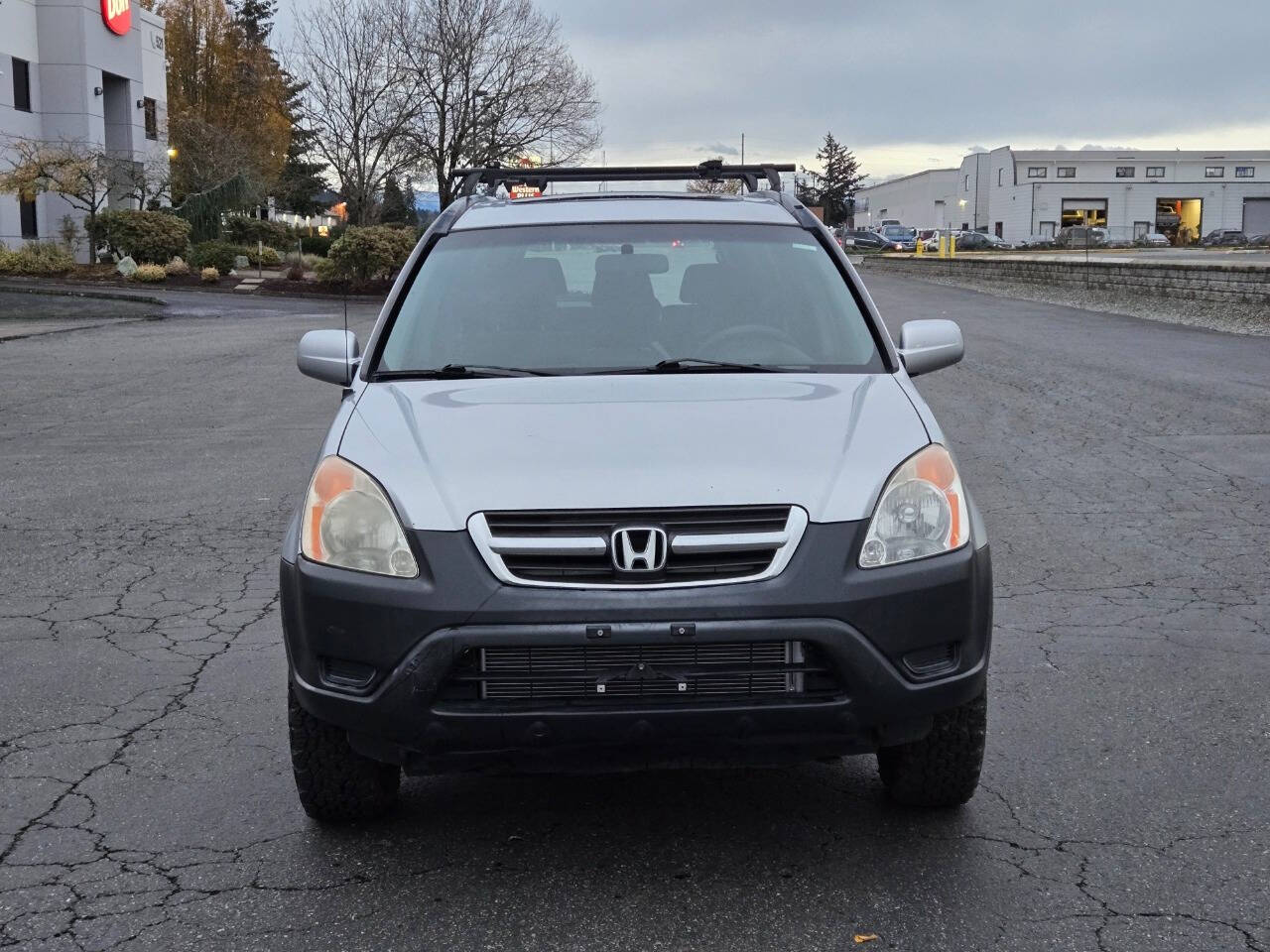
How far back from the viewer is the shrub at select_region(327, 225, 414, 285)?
35219 mm

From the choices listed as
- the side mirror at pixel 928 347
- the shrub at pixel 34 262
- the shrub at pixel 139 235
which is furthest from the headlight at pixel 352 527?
the shrub at pixel 139 235

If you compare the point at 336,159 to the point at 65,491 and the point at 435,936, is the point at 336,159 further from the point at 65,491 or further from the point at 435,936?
the point at 435,936

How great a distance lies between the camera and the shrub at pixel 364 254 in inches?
1387

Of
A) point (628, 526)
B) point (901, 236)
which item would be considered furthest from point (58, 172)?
point (901, 236)

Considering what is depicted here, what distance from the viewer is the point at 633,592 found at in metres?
3.28

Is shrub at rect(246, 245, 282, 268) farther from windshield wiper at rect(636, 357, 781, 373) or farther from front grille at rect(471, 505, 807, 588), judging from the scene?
front grille at rect(471, 505, 807, 588)

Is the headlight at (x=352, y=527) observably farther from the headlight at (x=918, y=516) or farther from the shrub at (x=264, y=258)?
the shrub at (x=264, y=258)

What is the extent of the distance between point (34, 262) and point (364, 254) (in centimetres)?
847

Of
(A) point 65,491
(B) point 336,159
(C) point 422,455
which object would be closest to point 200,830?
(C) point 422,455

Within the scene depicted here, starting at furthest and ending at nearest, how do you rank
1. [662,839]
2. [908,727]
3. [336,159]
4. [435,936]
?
[336,159], [662,839], [908,727], [435,936]

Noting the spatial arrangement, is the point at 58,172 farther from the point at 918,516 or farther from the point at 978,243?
the point at 978,243

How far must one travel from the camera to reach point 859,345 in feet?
14.6

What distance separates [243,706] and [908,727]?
2529 mm

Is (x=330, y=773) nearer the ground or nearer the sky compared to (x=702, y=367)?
nearer the ground
